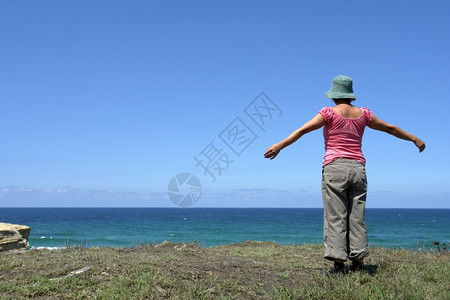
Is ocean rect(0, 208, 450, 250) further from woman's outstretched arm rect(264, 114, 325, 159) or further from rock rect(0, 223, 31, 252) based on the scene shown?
woman's outstretched arm rect(264, 114, 325, 159)

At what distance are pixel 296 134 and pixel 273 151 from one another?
391 mm

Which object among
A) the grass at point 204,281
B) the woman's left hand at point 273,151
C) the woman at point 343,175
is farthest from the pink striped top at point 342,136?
the grass at point 204,281

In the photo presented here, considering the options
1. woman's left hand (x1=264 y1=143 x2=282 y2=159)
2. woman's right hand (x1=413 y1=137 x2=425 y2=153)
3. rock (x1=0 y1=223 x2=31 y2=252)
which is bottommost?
rock (x1=0 y1=223 x2=31 y2=252)

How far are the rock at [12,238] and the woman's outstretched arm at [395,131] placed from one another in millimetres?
7809

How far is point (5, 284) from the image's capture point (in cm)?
441

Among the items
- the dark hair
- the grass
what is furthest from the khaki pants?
the dark hair

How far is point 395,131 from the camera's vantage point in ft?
17.6

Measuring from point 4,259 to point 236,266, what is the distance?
3473mm

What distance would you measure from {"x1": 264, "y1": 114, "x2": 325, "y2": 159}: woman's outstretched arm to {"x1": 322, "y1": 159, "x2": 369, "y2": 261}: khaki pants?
51cm

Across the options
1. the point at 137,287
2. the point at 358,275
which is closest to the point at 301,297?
the point at 358,275

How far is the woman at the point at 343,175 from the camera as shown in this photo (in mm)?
4805

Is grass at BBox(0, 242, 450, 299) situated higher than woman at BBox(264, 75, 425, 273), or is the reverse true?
woman at BBox(264, 75, 425, 273)

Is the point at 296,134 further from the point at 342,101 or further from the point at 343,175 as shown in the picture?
the point at 342,101

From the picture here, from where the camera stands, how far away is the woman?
4805mm
